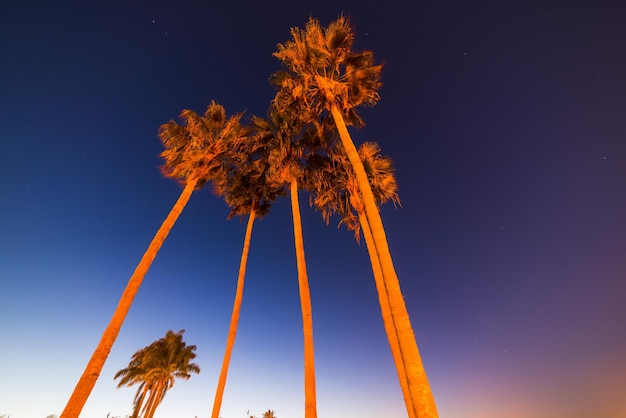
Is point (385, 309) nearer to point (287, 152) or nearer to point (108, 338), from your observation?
point (287, 152)

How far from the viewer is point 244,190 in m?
18.7

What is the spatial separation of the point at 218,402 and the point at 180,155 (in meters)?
13.3

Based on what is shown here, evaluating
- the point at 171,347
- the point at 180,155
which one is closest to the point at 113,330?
the point at 180,155

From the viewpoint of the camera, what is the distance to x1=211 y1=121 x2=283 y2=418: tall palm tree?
15.7m

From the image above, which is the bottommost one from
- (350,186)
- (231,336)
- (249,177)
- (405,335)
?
(405,335)

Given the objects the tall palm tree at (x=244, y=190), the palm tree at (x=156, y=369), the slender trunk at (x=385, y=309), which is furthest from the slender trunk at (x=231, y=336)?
the palm tree at (x=156, y=369)

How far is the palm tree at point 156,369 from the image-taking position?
102 feet

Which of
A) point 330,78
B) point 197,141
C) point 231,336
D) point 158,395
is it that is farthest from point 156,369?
point 330,78

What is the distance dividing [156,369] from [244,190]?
27.4 meters

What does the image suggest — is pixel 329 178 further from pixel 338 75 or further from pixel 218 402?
pixel 218 402

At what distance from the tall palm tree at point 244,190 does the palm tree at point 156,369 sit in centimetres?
2389

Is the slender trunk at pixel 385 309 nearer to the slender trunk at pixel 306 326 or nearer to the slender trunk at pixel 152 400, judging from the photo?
the slender trunk at pixel 306 326

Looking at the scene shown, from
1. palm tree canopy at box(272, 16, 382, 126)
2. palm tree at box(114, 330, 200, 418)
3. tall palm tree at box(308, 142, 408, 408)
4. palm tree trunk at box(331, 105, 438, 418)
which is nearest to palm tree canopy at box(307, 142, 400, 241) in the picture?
tall palm tree at box(308, 142, 408, 408)

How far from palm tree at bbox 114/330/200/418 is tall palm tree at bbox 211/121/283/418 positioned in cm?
2389
